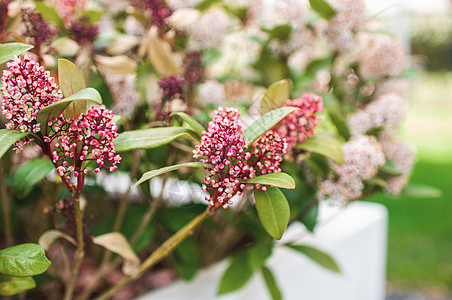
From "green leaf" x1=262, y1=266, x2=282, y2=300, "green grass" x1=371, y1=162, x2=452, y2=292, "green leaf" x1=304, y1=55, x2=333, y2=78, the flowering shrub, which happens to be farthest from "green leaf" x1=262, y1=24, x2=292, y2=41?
"green grass" x1=371, y1=162, x2=452, y2=292

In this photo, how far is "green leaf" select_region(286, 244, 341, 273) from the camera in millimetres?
1021

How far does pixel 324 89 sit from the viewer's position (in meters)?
1.28

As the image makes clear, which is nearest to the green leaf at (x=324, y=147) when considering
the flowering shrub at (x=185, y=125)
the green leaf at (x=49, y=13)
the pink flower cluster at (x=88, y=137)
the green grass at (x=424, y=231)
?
the flowering shrub at (x=185, y=125)

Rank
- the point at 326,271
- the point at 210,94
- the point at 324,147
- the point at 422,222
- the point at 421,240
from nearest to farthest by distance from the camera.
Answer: the point at 324,147
the point at 210,94
the point at 326,271
the point at 421,240
the point at 422,222

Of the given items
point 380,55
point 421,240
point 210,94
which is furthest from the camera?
point 421,240

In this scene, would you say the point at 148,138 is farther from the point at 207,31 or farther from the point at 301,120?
the point at 207,31

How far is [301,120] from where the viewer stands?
67cm

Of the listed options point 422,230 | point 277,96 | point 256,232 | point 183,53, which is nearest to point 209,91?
point 183,53

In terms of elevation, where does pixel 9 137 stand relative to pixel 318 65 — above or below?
above

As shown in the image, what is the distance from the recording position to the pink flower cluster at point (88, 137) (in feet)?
1.65

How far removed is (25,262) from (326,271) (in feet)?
3.20

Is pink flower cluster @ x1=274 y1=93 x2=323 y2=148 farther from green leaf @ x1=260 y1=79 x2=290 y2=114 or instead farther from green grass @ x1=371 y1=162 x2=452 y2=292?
green grass @ x1=371 y1=162 x2=452 y2=292

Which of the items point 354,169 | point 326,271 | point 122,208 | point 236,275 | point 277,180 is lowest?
point 326,271

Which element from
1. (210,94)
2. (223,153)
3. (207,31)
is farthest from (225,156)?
(207,31)
